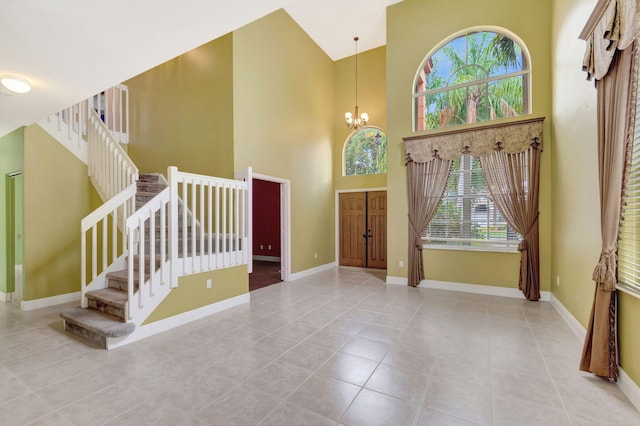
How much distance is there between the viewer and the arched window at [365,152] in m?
7.21

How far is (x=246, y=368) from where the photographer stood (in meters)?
2.46

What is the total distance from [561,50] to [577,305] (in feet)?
11.4

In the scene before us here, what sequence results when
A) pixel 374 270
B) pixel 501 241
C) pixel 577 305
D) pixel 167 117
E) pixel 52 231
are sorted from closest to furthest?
1. pixel 577 305
2. pixel 52 231
3. pixel 501 241
4. pixel 167 117
5. pixel 374 270

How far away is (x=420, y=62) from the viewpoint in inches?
217

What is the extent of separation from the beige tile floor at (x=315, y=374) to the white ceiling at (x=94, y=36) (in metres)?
2.63

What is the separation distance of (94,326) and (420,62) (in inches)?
259

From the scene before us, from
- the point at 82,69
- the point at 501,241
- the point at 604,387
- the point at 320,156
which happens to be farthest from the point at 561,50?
the point at 82,69

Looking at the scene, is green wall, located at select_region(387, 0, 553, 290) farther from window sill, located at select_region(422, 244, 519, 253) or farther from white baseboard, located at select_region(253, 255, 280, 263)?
white baseboard, located at select_region(253, 255, 280, 263)

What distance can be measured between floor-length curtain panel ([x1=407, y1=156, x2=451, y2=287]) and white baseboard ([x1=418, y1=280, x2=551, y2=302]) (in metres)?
0.22

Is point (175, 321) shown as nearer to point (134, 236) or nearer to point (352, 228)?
point (134, 236)

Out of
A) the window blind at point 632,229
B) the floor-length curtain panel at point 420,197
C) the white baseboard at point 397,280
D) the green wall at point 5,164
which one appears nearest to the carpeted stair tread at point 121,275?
the green wall at point 5,164

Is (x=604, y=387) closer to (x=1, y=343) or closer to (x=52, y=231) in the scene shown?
(x=1, y=343)

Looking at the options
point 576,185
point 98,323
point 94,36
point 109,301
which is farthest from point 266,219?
point 576,185

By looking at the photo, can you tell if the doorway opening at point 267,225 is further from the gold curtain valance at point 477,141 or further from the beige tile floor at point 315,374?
the beige tile floor at point 315,374
